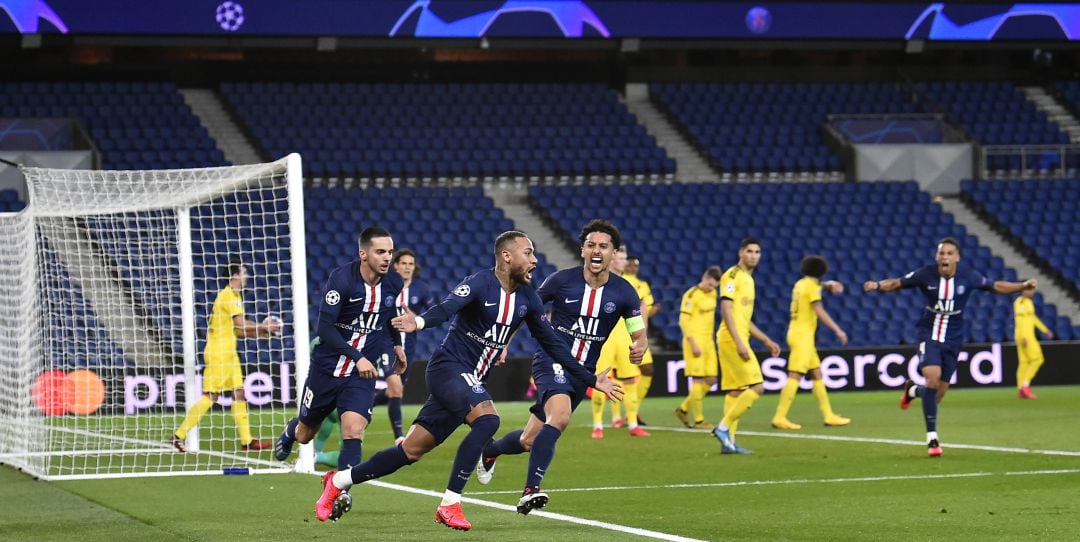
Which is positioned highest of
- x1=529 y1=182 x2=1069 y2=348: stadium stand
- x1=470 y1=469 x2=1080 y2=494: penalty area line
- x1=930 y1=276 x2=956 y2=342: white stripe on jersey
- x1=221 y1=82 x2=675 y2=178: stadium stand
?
x1=221 y1=82 x2=675 y2=178: stadium stand

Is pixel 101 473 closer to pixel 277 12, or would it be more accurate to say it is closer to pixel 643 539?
pixel 643 539

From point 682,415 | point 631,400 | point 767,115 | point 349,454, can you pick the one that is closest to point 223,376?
point 631,400

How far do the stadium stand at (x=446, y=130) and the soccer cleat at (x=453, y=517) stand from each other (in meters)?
22.0

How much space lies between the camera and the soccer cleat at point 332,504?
357 inches

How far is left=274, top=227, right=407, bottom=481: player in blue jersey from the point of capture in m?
10.2

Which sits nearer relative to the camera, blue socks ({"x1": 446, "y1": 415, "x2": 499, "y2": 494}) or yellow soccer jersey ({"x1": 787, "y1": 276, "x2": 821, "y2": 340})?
blue socks ({"x1": 446, "y1": 415, "x2": 499, "y2": 494})

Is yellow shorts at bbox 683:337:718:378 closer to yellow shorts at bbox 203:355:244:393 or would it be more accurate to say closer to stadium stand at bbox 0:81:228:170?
yellow shorts at bbox 203:355:244:393

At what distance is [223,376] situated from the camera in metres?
15.4

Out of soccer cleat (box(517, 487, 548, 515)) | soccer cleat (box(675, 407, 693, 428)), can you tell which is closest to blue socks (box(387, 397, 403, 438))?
soccer cleat (box(675, 407, 693, 428))

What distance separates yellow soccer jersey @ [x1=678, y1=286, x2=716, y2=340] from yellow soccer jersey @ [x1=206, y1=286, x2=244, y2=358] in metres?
5.73

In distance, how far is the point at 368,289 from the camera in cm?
1059

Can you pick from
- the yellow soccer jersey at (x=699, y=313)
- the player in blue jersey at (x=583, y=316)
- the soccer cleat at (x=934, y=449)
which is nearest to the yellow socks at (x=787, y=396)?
the yellow soccer jersey at (x=699, y=313)

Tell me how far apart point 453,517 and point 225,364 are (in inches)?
285

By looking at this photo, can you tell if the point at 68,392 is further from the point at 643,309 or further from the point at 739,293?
the point at 739,293
